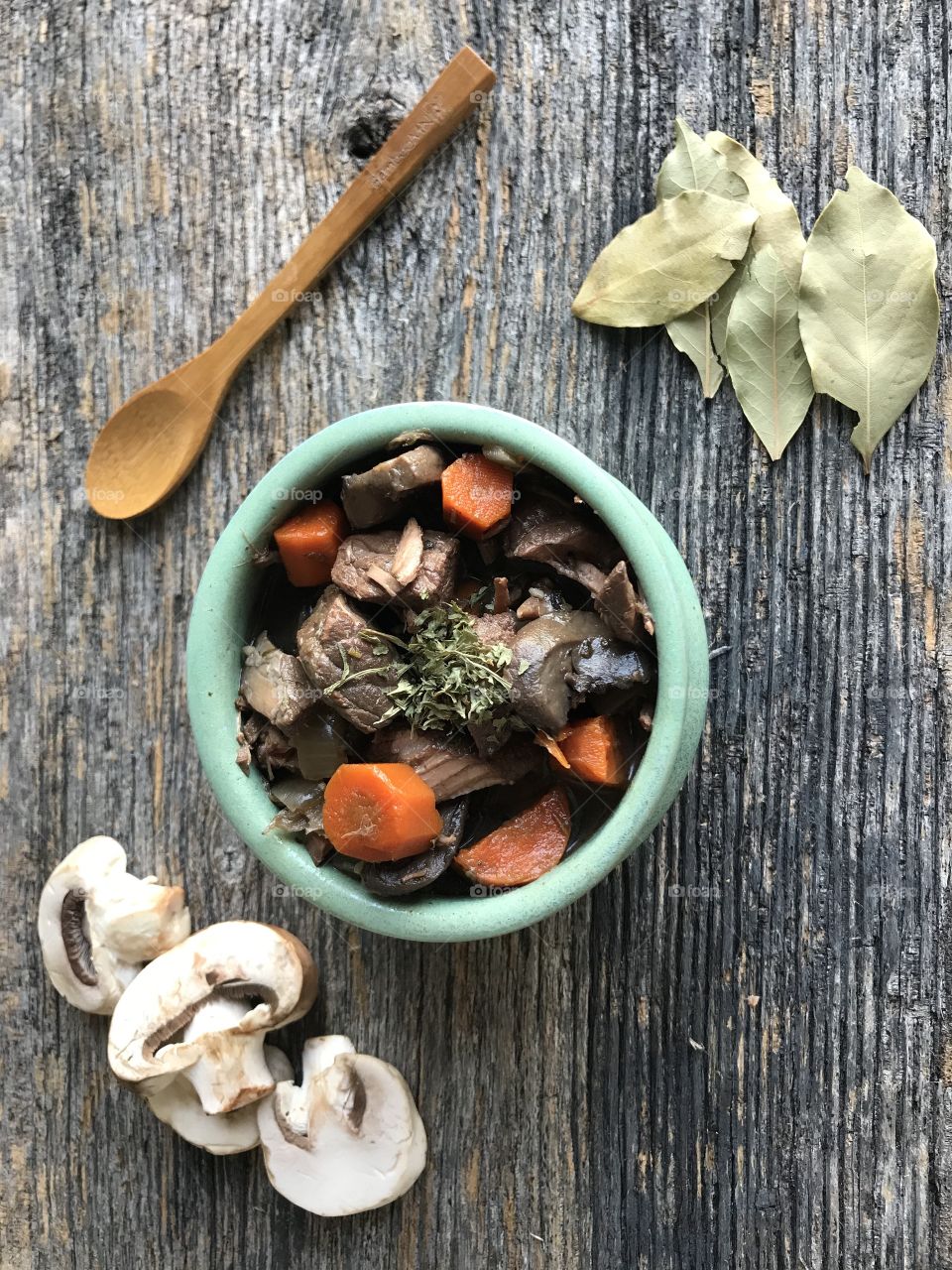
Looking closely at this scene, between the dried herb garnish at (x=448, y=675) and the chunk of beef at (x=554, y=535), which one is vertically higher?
the chunk of beef at (x=554, y=535)

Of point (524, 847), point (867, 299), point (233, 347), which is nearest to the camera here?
point (524, 847)

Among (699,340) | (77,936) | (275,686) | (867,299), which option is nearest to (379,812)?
(275,686)

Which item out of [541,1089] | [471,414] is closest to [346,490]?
[471,414]

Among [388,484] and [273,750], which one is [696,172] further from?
[273,750]

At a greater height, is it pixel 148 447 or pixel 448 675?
pixel 148 447

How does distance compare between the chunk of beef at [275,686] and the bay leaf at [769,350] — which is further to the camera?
the bay leaf at [769,350]

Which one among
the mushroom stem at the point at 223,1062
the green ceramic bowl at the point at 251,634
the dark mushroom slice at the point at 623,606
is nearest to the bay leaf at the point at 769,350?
the green ceramic bowl at the point at 251,634

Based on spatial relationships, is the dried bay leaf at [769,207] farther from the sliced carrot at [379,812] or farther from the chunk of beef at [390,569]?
the sliced carrot at [379,812]
